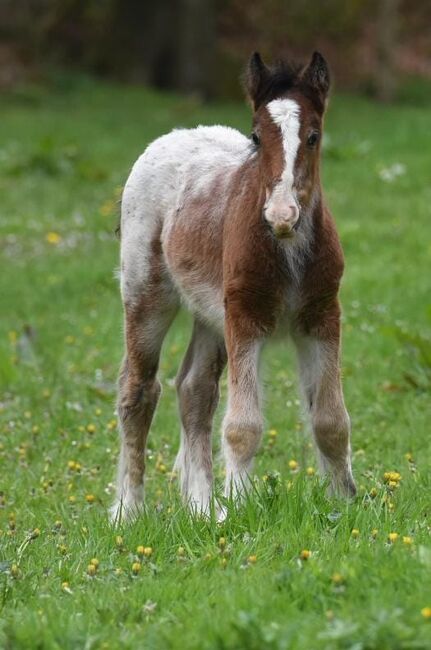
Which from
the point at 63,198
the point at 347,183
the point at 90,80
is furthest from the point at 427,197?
the point at 90,80

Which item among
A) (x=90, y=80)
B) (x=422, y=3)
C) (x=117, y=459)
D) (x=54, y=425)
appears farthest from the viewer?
(x=422, y=3)

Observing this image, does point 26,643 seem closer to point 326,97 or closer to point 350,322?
point 326,97

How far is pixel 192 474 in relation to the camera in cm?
702

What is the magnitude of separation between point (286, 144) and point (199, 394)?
2105mm

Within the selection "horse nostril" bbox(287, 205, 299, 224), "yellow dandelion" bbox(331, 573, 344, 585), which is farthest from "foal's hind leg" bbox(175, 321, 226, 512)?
"yellow dandelion" bbox(331, 573, 344, 585)

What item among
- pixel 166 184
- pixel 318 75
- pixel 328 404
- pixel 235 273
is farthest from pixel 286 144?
pixel 166 184

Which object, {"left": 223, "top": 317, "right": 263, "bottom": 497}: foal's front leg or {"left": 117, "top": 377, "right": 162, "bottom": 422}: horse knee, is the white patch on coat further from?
{"left": 223, "top": 317, "right": 263, "bottom": 497}: foal's front leg

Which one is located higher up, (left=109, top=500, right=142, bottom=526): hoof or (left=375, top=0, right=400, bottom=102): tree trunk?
(left=375, top=0, right=400, bottom=102): tree trunk

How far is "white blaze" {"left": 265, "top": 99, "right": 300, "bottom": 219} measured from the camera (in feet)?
17.6

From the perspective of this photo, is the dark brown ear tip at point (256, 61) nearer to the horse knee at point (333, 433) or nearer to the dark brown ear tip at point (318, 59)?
the dark brown ear tip at point (318, 59)

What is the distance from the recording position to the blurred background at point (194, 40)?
2777cm

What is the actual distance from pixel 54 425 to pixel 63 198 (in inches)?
352

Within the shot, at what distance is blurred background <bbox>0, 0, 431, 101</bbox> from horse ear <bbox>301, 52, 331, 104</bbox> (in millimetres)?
20062

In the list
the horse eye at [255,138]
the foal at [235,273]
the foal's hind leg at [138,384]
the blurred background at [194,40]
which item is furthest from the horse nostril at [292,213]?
the blurred background at [194,40]
